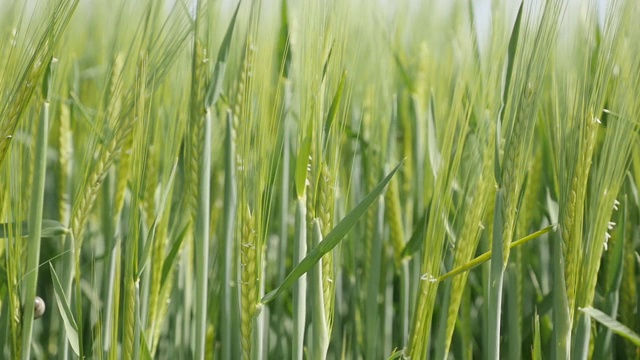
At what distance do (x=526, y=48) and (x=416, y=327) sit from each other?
27 cm

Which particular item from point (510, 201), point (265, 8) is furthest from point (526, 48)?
point (265, 8)

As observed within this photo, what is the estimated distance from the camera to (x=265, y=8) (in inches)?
31.2

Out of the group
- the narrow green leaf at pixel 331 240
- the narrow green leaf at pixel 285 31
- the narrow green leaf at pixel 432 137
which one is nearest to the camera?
the narrow green leaf at pixel 331 240

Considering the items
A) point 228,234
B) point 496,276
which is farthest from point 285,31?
point 496,276

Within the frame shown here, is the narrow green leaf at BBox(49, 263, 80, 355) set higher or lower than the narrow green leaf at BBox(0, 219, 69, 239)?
lower

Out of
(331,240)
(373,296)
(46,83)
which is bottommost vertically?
(373,296)

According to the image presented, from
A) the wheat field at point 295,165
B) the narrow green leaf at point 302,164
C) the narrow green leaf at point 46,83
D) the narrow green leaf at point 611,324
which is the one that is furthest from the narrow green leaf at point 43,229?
the narrow green leaf at point 611,324

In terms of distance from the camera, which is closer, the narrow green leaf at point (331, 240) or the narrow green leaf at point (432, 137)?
the narrow green leaf at point (331, 240)

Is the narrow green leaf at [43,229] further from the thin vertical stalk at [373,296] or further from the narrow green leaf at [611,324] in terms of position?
the narrow green leaf at [611,324]

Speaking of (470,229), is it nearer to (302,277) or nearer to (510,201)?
(510,201)

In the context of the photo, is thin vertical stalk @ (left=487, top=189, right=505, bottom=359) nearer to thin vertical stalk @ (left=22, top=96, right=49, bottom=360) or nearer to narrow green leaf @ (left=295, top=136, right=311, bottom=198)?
narrow green leaf @ (left=295, top=136, right=311, bottom=198)

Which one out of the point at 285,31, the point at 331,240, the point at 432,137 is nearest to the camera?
the point at 331,240

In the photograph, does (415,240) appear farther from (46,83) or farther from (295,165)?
(46,83)

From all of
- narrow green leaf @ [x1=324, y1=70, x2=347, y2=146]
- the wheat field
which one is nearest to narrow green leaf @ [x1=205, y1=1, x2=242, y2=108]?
the wheat field
